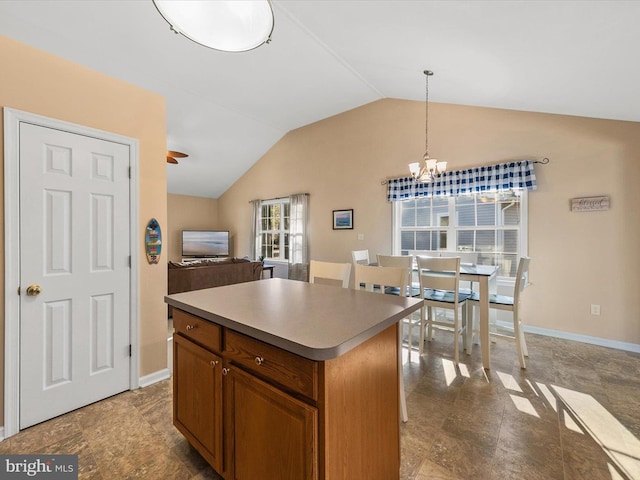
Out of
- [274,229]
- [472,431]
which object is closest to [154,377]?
[472,431]

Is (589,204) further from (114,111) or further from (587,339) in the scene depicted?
(114,111)

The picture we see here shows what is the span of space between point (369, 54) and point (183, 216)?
613 centimetres

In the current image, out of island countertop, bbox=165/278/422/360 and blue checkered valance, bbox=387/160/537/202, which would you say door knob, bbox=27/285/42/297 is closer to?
island countertop, bbox=165/278/422/360

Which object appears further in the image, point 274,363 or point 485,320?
point 485,320

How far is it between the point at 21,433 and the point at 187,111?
4.49 m

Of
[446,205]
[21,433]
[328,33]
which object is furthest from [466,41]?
[21,433]

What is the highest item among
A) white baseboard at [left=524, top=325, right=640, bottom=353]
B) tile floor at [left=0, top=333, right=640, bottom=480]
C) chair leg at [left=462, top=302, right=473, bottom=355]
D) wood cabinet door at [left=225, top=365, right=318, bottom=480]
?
wood cabinet door at [left=225, top=365, right=318, bottom=480]

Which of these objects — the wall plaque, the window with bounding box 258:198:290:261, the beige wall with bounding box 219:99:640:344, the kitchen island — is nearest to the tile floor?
the kitchen island

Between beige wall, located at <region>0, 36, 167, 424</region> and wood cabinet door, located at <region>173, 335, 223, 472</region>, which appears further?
beige wall, located at <region>0, 36, 167, 424</region>

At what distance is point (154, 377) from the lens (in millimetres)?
2346

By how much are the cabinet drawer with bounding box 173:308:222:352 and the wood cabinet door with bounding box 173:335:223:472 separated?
0.04 m

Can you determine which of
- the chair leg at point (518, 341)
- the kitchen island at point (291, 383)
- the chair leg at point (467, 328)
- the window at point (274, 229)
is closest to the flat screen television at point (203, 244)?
the window at point (274, 229)

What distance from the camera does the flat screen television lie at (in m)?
7.38

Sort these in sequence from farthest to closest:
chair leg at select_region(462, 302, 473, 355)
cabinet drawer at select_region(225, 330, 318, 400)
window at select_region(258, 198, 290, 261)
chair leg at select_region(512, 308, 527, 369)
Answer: window at select_region(258, 198, 290, 261), chair leg at select_region(462, 302, 473, 355), chair leg at select_region(512, 308, 527, 369), cabinet drawer at select_region(225, 330, 318, 400)
